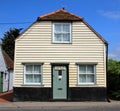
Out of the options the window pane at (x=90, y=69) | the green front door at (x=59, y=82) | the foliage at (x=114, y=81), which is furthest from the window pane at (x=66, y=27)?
the foliage at (x=114, y=81)

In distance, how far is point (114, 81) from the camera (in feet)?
91.2

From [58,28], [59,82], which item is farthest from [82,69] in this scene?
[58,28]

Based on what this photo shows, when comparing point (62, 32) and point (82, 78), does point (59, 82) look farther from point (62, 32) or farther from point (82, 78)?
point (62, 32)

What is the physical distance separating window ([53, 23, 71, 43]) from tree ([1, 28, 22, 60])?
39.3 metres

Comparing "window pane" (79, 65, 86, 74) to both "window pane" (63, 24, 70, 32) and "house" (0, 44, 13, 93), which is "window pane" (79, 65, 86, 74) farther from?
"house" (0, 44, 13, 93)

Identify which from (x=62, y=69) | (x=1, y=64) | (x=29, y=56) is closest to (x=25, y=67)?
(x=29, y=56)

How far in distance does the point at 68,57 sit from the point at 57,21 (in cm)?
259

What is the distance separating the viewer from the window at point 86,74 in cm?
2502

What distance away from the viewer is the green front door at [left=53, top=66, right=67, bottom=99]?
81.5 feet

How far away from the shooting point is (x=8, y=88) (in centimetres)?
3931

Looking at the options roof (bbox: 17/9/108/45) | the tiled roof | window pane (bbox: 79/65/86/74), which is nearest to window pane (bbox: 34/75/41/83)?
window pane (bbox: 79/65/86/74)

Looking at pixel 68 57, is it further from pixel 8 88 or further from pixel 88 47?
pixel 8 88

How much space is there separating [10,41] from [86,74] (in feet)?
142

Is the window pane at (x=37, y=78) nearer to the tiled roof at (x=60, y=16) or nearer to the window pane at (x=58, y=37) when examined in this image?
the window pane at (x=58, y=37)
